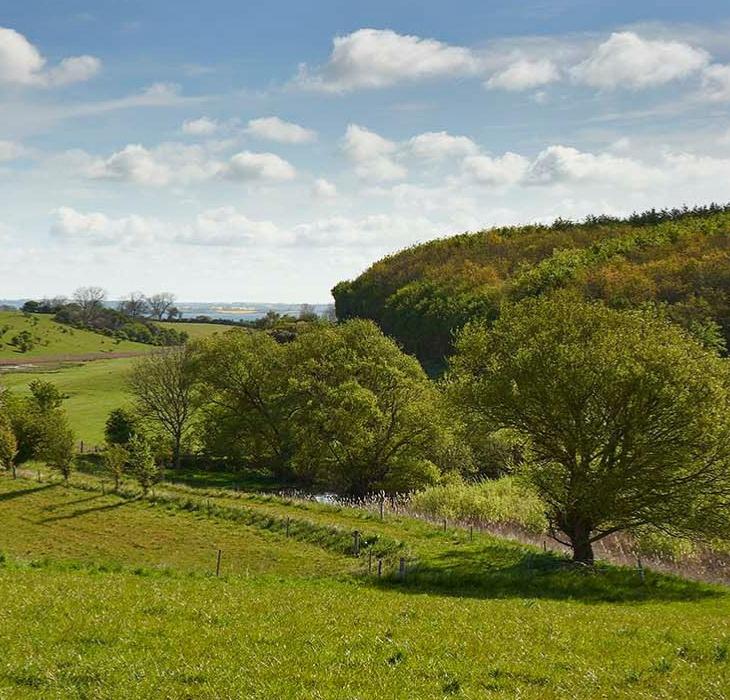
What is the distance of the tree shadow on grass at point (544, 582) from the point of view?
96.6 feet

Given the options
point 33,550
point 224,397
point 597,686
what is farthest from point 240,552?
point 224,397

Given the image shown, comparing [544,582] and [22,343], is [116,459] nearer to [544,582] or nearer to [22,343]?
[544,582]

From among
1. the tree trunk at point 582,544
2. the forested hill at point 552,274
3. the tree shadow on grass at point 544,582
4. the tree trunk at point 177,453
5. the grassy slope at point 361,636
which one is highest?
the forested hill at point 552,274

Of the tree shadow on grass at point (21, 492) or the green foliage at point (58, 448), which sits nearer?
the tree shadow on grass at point (21, 492)

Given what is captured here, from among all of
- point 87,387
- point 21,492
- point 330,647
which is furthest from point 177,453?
point 87,387

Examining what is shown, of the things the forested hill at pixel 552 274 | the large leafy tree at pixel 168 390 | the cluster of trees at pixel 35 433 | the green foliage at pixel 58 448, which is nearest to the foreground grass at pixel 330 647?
the green foliage at pixel 58 448

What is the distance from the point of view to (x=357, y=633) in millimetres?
17484

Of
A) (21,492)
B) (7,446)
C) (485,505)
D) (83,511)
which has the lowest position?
(21,492)

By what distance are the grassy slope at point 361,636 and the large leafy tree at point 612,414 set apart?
3.84 m

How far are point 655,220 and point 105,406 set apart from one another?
447 feet

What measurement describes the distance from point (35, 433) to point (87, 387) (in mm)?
79003

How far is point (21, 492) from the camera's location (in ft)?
197

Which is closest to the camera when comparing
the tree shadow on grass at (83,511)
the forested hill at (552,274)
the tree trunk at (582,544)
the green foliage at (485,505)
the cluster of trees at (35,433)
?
the tree trunk at (582,544)

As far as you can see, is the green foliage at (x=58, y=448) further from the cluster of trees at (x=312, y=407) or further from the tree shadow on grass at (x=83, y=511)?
the cluster of trees at (x=312, y=407)
